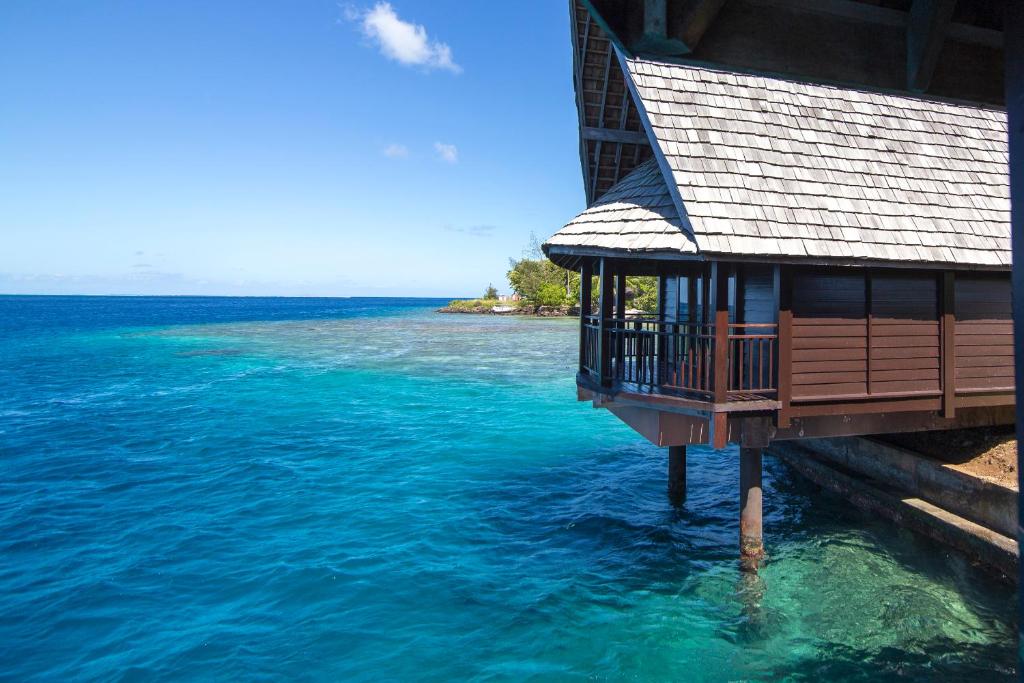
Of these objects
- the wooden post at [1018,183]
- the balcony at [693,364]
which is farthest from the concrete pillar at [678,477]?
the wooden post at [1018,183]

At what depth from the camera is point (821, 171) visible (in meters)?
9.27

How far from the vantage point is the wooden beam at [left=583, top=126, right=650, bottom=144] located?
12492 mm

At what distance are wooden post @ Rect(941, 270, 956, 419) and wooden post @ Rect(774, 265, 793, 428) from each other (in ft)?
9.47

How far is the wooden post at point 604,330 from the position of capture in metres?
9.36

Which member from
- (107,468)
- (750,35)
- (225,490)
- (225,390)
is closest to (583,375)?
(750,35)

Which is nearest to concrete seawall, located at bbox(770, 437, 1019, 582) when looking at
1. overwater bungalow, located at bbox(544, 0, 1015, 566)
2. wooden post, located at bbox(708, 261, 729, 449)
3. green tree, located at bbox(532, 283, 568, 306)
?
overwater bungalow, located at bbox(544, 0, 1015, 566)

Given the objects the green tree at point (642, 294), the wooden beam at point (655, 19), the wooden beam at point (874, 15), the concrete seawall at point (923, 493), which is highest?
the green tree at point (642, 294)

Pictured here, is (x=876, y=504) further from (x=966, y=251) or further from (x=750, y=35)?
(x=750, y=35)

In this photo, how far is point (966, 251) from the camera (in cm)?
899

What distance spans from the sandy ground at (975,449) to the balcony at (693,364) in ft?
13.5

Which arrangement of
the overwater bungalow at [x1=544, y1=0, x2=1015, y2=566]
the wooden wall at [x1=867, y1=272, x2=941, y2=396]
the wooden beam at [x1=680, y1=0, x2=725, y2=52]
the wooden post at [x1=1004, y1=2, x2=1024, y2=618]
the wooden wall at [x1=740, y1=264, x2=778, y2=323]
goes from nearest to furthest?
the wooden post at [x1=1004, y1=2, x2=1024, y2=618], the wooden beam at [x1=680, y1=0, x2=725, y2=52], the overwater bungalow at [x1=544, y1=0, x2=1015, y2=566], the wooden wall at [x1=867, y1=272, x2=941, y2=396], the wooden wall at [x1=740, y1=264, x2=778, y2=323]

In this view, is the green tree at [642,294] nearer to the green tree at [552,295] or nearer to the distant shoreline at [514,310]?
the distant shoreline at [514,310]

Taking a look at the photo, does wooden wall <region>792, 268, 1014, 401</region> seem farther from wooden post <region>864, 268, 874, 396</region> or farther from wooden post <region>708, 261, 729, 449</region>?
wooden post <region>708, 261, 729, 449</region>

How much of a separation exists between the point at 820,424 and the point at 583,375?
3849 mm
